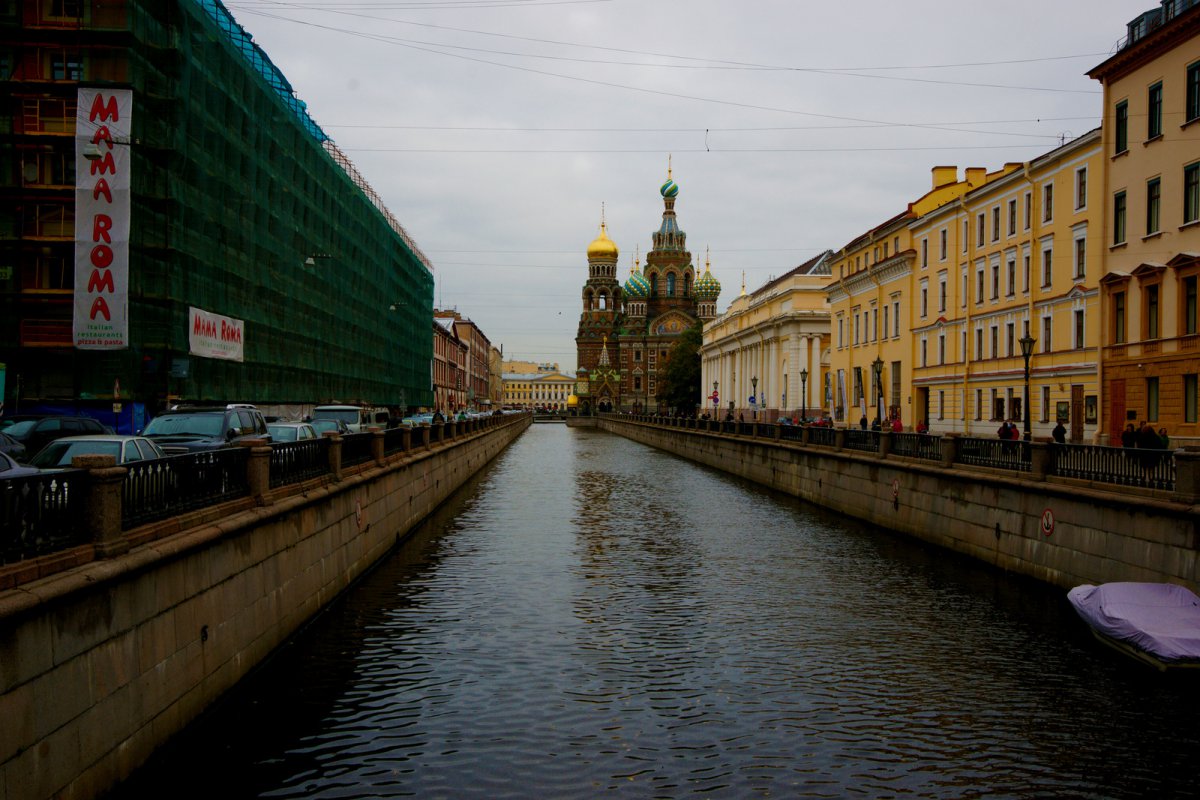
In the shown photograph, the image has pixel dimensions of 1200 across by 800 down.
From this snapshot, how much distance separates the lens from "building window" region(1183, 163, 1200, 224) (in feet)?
93.7

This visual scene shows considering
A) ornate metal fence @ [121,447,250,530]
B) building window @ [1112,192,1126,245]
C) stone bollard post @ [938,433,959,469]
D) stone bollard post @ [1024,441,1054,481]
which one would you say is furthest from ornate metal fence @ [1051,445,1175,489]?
building window @ [1112,192,1126,245]

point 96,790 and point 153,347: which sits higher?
point 153,347

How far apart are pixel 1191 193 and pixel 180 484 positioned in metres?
27.5

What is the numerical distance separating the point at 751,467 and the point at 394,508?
2547 cm

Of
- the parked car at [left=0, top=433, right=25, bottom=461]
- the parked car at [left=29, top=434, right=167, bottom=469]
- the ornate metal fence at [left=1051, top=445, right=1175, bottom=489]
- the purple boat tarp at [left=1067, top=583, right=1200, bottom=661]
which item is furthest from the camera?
the parked car at [left=0, top=433, right=25, bottom=461]

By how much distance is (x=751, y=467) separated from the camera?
47.6 m

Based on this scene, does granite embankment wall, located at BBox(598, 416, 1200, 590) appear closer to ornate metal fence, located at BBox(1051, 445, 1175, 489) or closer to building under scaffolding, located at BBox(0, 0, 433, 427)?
ornate metal fence, located at BBox(1051, 445, 1175, 489)

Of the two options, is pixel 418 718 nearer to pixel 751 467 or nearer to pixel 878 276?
pixel 751 467

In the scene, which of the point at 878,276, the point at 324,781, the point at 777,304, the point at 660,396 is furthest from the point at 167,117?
the point at 660,396

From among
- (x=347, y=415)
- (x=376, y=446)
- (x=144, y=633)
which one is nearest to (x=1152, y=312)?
(x=376, y=446)

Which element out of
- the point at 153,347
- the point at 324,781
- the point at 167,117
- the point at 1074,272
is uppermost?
the point at 167,117

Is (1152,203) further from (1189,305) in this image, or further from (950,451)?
(950,451)

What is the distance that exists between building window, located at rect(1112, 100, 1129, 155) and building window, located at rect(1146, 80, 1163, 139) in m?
1.22

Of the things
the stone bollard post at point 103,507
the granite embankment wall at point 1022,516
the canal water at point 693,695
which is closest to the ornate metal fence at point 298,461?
the canal water at point 693,695
